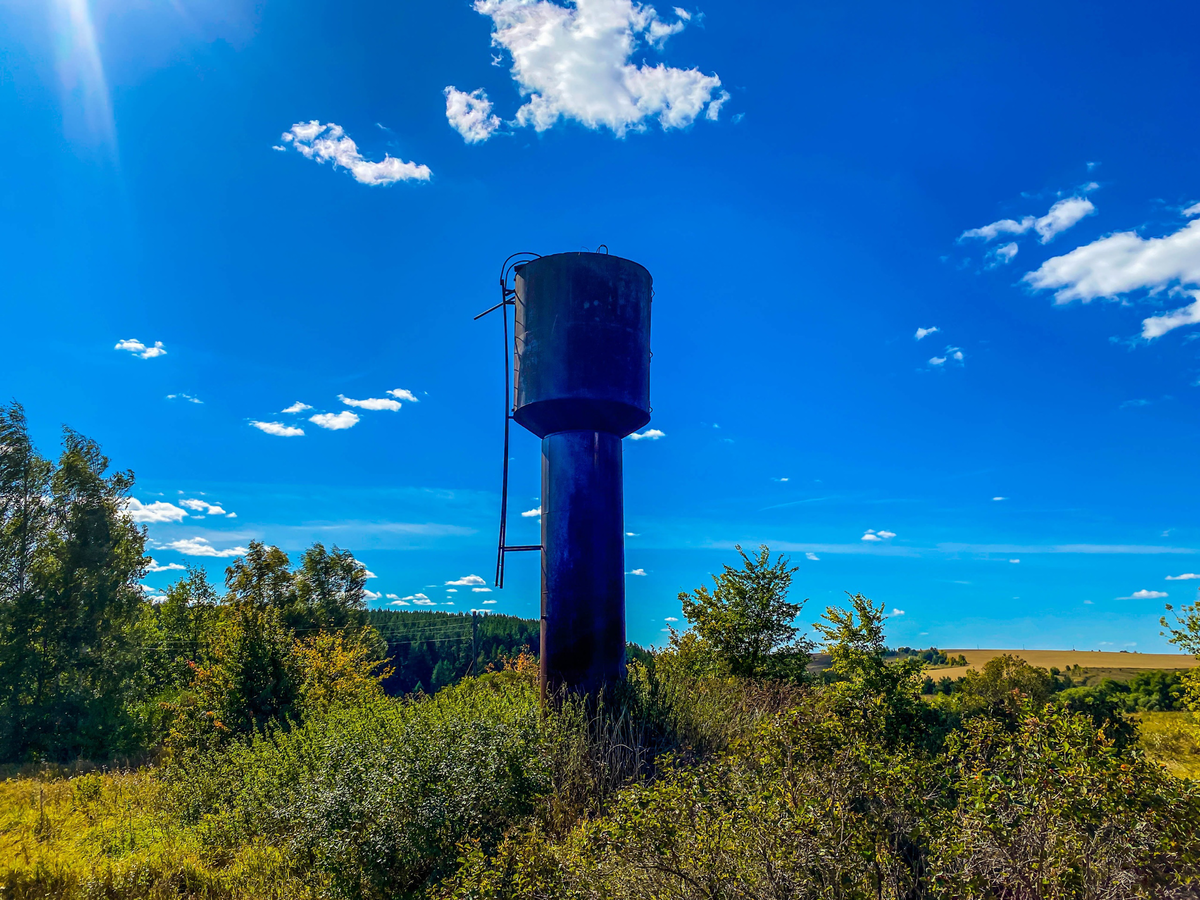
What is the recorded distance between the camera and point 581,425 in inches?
480

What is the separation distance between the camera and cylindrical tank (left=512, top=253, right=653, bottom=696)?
11492mm

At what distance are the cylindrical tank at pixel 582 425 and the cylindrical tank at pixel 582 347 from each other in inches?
0.7

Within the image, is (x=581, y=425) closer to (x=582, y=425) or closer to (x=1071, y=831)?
(x=582, y=425)

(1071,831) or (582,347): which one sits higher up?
(582,347)

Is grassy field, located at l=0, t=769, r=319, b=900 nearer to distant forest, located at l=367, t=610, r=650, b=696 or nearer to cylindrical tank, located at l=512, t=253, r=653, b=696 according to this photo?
cylindrical tank, located at l=512, t=253, r=653, b=696

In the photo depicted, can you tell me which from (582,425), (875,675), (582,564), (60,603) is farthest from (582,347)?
(60,603)

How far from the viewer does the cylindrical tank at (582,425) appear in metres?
11.5

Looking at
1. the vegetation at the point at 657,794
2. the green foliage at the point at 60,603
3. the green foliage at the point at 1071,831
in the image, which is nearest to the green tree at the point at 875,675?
the vegetation at the point at 657,794

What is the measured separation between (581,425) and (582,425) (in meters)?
0.02

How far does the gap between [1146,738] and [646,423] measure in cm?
1736

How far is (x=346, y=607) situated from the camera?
4303 cm

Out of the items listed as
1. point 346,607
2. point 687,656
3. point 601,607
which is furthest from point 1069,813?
point 346,607

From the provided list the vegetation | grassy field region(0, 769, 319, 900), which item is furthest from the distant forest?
grassy field region(0, 769, 319, 900)

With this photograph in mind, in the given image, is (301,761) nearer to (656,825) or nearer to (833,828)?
(656,825)
